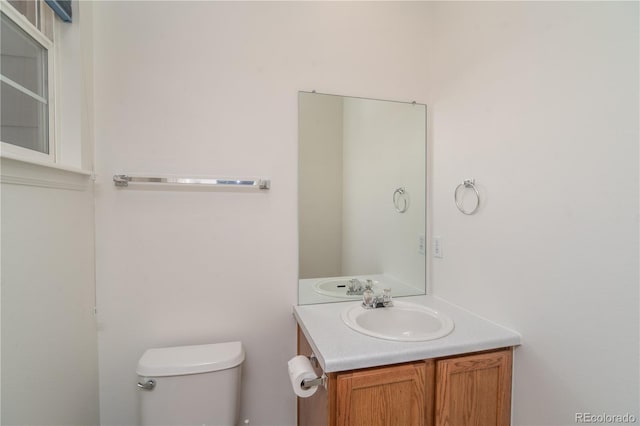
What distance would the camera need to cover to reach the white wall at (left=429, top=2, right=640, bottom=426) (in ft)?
2.58

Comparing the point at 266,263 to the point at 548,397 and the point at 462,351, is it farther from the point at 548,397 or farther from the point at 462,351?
the point at 548,397

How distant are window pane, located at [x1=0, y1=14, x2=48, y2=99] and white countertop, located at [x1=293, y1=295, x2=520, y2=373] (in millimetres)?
1405

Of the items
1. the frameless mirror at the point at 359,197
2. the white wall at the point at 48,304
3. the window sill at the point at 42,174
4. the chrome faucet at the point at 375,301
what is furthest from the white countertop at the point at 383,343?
the window sill at the point at 42,174

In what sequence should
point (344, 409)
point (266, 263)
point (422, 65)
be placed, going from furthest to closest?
point (422, 65)
point (266, 263)
point (344, 409)

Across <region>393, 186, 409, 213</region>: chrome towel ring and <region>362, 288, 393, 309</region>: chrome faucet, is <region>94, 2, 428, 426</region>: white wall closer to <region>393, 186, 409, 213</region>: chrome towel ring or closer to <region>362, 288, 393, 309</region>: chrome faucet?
<region>362, 288, 393, 309</region>: chrome faucet

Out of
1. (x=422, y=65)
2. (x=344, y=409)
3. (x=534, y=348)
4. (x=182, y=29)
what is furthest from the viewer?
(x=422, y=65)

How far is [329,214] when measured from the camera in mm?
1508

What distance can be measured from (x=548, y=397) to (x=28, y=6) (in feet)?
7.80

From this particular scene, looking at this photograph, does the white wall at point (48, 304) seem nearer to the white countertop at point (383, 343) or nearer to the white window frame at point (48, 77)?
the white window frame at point (48, 77)

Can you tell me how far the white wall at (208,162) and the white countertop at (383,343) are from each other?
14.0 inches

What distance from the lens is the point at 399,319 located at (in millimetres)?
1392

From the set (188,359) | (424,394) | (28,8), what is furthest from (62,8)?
(424,394)

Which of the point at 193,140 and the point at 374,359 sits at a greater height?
the point at 193,140

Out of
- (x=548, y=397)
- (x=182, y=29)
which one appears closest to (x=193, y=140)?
(x=182, y=29)
